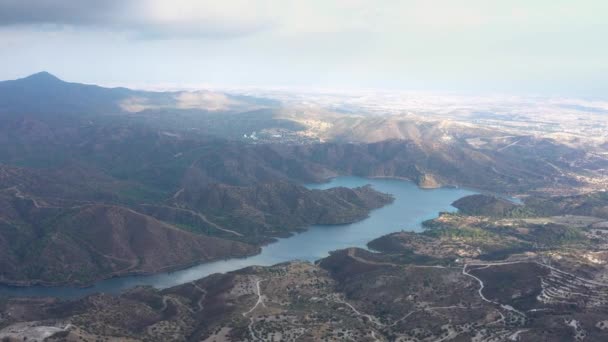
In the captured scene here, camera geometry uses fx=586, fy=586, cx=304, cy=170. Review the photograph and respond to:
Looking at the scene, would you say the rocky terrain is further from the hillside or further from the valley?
the hillside

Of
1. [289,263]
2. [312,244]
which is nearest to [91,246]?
[289,263]

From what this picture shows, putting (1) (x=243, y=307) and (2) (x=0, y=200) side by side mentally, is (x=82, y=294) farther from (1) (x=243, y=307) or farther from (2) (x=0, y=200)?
(2) (x=0, y=200)

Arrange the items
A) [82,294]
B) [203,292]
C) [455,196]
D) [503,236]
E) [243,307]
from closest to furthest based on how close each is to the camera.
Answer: [243,307] → [203,292] → [82,294] → [503,236] → [455,196]

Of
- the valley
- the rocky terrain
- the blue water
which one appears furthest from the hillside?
the rocky terrain

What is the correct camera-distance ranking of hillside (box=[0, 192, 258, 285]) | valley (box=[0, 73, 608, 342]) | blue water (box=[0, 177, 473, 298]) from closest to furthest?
1. valley (box=[0, 73, 608, 342])
2. blue water (box=[0, 177, 473, 298])
3. hillside (box=[0, 192, 258, 285])

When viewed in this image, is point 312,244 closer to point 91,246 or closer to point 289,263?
point 289,263

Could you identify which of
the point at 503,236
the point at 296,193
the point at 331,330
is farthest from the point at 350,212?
the point at 331,330

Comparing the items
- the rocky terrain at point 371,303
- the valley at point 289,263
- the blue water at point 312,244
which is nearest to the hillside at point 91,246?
the valley at point 289,263

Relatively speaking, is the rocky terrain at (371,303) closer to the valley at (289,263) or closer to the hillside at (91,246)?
the valley at (289,263)
